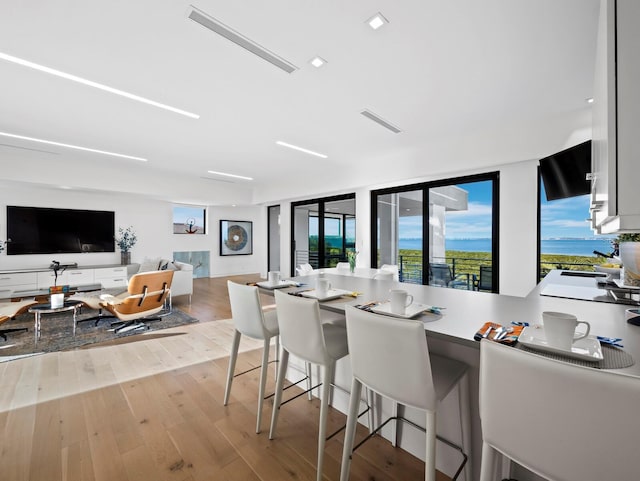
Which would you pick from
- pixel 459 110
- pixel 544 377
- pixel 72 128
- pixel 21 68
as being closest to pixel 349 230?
pixel 459 110

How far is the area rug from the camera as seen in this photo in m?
3.37

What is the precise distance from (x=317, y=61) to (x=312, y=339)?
2.22 metres

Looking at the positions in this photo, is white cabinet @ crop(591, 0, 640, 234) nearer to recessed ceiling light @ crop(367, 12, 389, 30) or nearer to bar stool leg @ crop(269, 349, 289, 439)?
recessed ceiling light @ crop(367, 12, 389, 30)

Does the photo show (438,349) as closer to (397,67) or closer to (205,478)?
(205,478)

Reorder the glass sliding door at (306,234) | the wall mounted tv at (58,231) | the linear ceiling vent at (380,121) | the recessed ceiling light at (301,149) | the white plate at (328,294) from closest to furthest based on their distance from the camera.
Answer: the white plate at (328,294) < the linear ceiling vent at (380,121) < the recessed ceiling light at (301,149) < the wall mounted tv at (58,231) < the glass sliding door at (306,234)

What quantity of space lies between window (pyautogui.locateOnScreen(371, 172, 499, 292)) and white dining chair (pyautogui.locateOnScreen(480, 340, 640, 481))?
13.2 ft

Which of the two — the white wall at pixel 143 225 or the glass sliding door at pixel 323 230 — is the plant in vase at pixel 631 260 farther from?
the white wall at pixel 143 225

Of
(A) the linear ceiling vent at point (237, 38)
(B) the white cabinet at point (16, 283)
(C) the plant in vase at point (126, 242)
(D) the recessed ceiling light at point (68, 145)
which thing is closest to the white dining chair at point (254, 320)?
(A) the linear ceiling vent at point (237, 38)

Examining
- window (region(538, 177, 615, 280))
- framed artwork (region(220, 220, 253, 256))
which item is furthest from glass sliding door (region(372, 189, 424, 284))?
framed artwork (region(220, 220, 253, 256))

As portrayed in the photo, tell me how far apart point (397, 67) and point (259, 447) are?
306 centimetres

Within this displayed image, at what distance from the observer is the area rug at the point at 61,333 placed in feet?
11.0

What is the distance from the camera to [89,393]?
2.41 meters

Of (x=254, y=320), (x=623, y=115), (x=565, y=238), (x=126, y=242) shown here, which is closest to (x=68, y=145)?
(x=126, y=242)

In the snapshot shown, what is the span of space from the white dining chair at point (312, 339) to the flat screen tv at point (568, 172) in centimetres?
289
